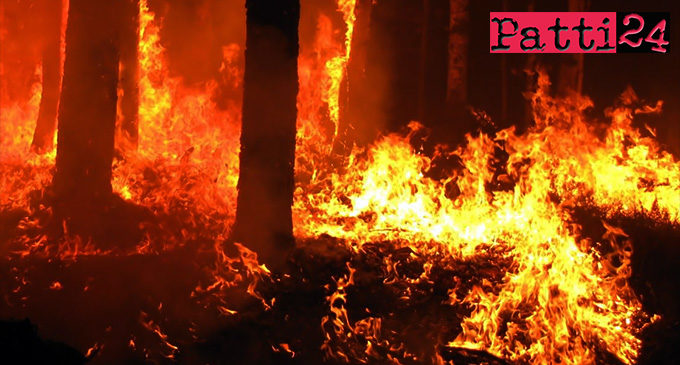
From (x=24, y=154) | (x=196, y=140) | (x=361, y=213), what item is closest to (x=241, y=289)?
(x=361, y=213)

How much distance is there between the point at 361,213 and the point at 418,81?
712 cm

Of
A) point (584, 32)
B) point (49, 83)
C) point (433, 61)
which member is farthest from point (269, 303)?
point (584, 32)

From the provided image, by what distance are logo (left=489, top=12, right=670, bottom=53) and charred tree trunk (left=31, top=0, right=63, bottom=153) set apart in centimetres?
1071

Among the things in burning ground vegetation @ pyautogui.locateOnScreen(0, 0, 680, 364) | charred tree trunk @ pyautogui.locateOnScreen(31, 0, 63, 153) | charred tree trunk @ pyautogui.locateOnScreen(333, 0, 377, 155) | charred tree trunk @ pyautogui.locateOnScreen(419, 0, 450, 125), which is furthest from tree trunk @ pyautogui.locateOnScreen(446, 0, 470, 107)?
charred tree trunk @ pyautogui.locateOnScreen(31, 0, 63, 153)

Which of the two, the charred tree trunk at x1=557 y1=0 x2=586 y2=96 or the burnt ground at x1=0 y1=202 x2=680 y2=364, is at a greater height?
the charred tree trunk at x1=557 y1=0 x2=586 y2=96

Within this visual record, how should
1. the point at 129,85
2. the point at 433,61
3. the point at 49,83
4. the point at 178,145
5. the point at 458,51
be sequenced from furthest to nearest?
1. the point at 433,61
2. the point at 49,83
3. the point at 178,145
4. the point at 458,51
5. the point at 129,85

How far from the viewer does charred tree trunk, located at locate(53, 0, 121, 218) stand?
27.6 feet

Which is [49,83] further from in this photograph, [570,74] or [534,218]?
[570,74]

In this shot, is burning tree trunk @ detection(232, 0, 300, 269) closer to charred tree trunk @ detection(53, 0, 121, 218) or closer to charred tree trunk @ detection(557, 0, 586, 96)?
charred tree trunk @ detection(53, 0, 121, 218)

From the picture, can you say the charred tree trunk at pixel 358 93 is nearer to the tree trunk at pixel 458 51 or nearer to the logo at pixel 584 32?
the tree trunk at pixel 458 51

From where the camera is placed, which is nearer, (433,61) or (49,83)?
(49,83)

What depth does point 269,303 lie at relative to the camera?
22.2 ft

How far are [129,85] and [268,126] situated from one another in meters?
6.77

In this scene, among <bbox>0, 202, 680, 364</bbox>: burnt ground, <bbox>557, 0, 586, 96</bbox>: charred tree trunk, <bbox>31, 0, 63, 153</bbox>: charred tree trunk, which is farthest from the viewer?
<bbox>557, 0, 586, 96</bbox>: charred tree trunk
